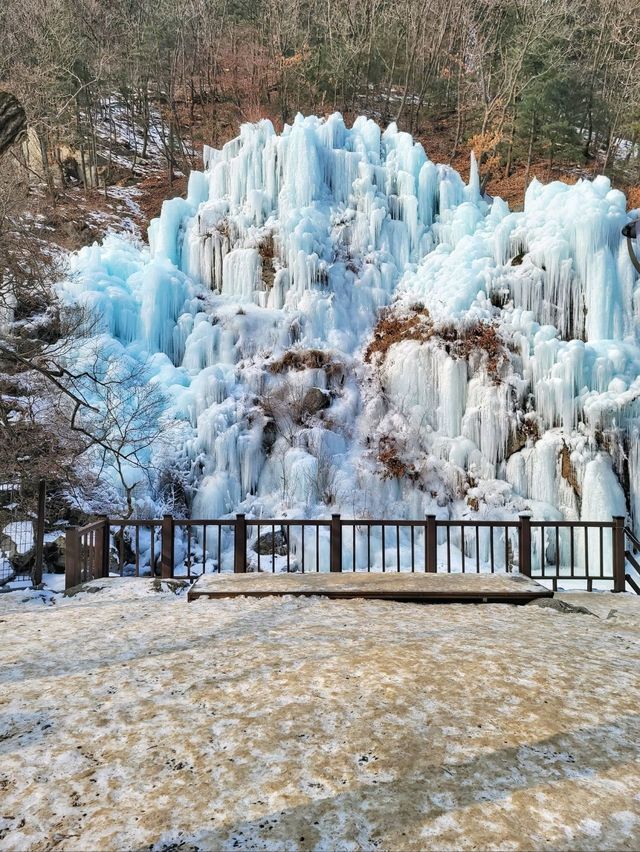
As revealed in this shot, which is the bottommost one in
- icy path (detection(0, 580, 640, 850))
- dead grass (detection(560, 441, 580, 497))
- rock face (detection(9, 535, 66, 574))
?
rock face (detection(9, 535, 66, 574))

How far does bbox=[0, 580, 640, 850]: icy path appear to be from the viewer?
2.02m

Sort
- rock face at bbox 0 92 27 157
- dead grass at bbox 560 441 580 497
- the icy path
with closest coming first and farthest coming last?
the icy path → rock face at bbox 0 92 27 157 → dead grass at bbox 560 441 580 497

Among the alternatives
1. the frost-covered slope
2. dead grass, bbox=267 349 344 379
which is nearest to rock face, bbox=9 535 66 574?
the frost-covered slope

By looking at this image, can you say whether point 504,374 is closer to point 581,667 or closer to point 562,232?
point 562,232

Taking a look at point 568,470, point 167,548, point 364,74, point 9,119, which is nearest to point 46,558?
point 167,548

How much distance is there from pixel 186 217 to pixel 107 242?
3.19 meters

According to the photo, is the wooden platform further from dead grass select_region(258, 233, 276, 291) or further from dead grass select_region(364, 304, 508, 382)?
dead grass select_region(258, 233, 276, 291)

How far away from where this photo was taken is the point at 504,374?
45.4 feet

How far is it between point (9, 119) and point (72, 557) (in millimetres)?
4853

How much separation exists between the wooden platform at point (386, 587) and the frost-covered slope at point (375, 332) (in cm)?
680

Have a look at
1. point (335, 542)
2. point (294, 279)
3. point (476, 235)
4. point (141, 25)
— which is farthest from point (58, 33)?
point (335, 542)

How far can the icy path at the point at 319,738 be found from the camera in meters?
2.02

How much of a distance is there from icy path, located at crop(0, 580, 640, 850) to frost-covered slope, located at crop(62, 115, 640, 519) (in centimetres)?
906

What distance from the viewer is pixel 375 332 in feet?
55.0
